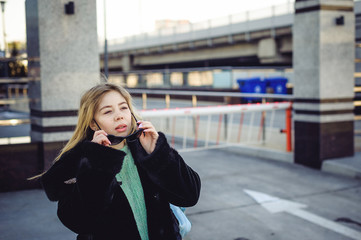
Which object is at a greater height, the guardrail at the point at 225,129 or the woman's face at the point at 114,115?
the woman's face at the point at 114,115

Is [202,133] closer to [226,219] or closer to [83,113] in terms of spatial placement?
[226,219]

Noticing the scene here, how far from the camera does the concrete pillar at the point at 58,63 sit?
5.79 m

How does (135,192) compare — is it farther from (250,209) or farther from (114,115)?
(250,209)

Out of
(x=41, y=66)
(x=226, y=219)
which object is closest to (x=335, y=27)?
(x=226, y=219)

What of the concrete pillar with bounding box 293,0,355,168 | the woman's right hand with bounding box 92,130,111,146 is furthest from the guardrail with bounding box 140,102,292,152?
the woman's right hand with bounding box 92,130,111,146

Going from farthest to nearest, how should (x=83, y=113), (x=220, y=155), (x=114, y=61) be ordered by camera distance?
(x=114, y=61)
(x=220, y=155)
(x=83, y=113)

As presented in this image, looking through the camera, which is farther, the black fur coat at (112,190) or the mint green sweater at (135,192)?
the mint green sweater at (135,192)

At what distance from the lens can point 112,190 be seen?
1780 millimetres

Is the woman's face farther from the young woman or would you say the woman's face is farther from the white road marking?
the white road marking

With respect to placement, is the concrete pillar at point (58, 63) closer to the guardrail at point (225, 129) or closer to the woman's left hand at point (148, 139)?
the guardrail at point (225, 129)

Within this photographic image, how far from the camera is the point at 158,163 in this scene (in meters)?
1.85

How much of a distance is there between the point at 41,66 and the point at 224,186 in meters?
3.37

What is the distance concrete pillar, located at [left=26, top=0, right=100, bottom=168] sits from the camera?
19.0 feet

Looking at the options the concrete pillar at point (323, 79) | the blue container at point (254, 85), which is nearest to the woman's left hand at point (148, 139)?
the concrete pillar at point (323, 79)
